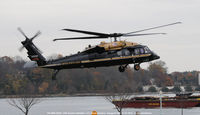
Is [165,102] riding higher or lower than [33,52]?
higher

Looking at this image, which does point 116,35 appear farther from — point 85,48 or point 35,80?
point 35,80

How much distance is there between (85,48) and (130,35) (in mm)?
5444

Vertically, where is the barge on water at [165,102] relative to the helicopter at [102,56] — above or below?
above

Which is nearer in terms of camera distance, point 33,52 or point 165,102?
point 33,52

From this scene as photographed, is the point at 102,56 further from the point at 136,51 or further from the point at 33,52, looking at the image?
the point at 33,52

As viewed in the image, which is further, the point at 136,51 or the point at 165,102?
the point at 165,102

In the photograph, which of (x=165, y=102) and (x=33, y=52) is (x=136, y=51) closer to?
(x=33, y=52)

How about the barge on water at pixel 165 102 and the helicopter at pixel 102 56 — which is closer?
the helicopter at pixel 102 56

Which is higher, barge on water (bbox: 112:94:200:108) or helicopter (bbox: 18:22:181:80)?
barge on water (bbox: 112:94:200:108)

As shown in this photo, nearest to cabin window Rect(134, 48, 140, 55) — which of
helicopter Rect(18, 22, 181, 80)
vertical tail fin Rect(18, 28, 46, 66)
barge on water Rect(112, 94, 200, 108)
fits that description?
helicopter Rect(18, 22, 181, 80)

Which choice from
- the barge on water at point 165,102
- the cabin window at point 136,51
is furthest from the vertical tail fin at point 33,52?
the barge on water at point 165,102

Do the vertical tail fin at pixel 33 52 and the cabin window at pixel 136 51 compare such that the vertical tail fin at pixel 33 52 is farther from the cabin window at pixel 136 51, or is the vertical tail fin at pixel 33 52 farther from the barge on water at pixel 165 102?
the barge on water at pixel 165 102

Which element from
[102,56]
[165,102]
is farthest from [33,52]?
[165,102]

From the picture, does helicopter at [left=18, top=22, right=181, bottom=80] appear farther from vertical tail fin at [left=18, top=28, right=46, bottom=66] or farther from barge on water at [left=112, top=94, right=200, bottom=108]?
barge on water at [left=112, top=94, right=200, bottom=108]
